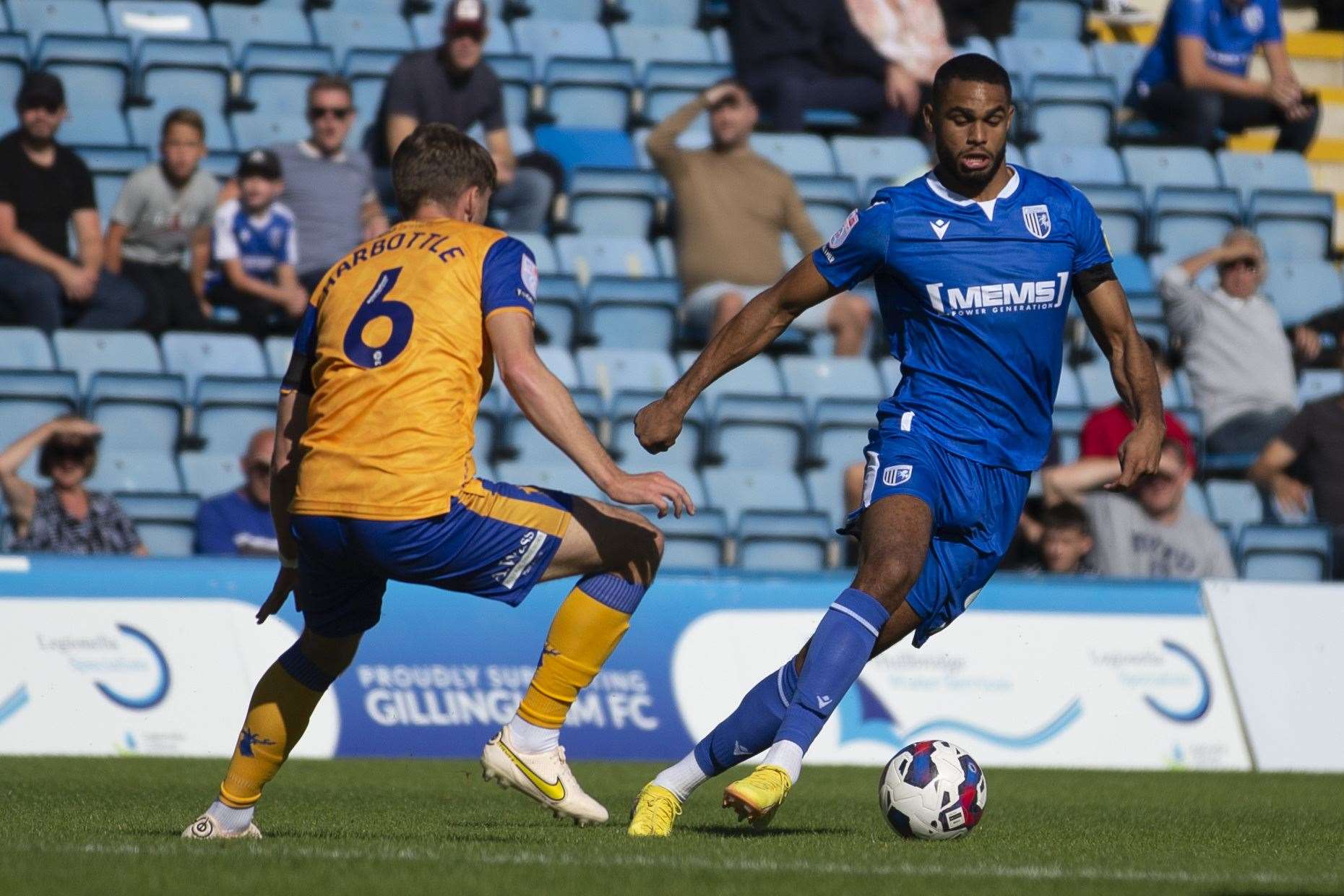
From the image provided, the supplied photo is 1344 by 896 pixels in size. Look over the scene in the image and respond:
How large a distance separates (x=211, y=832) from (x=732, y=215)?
26.9ft

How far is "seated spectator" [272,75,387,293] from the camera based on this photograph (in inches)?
500

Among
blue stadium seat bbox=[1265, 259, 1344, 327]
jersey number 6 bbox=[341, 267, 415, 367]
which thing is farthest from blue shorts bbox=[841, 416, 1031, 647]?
blue stadium seat bbox=[1265, 259, 1344, 327]

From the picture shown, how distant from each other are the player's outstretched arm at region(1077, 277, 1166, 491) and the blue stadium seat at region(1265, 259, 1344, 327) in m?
9.12

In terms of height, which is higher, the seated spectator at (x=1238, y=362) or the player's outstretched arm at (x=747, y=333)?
the player's outstretched arm at (x=747, y=333)

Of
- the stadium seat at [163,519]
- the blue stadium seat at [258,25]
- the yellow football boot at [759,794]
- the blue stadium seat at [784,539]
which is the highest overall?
the blue stadium seat at [258,25]

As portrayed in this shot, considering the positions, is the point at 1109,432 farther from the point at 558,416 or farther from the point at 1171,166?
the point at 558,416

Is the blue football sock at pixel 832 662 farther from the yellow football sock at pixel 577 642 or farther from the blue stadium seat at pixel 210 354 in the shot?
the blue stadium seat at pixel 210 354

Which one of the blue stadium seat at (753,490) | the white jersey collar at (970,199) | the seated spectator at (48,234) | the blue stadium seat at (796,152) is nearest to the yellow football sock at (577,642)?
the white jersey collar at (970,199)

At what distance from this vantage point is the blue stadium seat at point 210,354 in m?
12.1

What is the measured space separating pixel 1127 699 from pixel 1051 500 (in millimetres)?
1604

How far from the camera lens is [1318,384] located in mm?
14227

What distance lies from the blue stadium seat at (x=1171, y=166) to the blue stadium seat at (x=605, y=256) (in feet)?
14.4

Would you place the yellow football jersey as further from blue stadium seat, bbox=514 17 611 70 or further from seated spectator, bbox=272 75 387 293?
blue stadium seat, bbox=514 17 611 70

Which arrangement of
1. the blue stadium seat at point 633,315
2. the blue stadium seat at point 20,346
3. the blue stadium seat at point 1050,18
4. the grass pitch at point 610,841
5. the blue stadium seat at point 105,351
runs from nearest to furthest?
the grass pitch at point 610,841 → the blue stadium seat at point 20,346 → the blue stadium seat at point 105,351 → the blue stadium seat at point 633,315 → the blue stadium seat at point 1050,18
